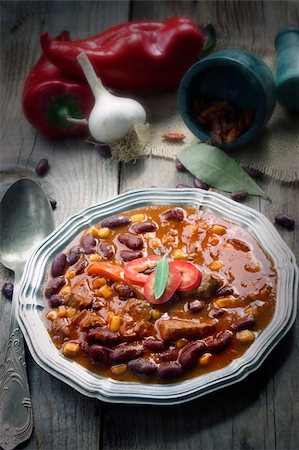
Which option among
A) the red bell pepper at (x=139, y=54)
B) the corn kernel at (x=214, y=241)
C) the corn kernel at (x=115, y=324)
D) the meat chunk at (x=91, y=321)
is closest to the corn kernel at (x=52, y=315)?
the meat chunk at (x=91, y=321)

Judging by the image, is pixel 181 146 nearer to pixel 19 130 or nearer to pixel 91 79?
pixel 91 79

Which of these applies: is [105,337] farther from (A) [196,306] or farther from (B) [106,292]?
(A) [196,306]

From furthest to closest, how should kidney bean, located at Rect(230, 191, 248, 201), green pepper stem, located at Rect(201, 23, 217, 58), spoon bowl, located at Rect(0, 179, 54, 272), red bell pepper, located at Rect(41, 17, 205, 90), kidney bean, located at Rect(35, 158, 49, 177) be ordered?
1. green pepper stem, located at Rect(201, 23, 217, 58)
2. red bell pepper, located at Rect(41, 17, 205, 90)
3. kidney bean, located at Rect(35, 158, 49, 177)
4. kidney bean, located at Rect(230, 191, 248, 201)
5. spoon bowl, located at Rect(0, 179, 54, 272)

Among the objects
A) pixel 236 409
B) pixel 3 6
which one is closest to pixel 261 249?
pixel 236 409

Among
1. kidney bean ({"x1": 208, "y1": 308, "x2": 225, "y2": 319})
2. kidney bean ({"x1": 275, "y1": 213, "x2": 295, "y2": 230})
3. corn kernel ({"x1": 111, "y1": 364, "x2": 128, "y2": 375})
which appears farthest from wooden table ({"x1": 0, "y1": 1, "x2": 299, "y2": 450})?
kidney bean ({"x1": 208, "y1": 308, "x2": 225, "y2": 319})

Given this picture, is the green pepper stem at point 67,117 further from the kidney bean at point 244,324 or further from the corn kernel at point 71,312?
the kidney bean at point 244,324

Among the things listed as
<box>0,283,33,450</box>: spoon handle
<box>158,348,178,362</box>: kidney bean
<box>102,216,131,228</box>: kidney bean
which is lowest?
<box>0,283,33,450</box>: spoon handle

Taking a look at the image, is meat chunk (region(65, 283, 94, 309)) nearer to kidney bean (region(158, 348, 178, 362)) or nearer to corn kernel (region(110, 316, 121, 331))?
corn kernel (region(110, 316, 121, 331))
